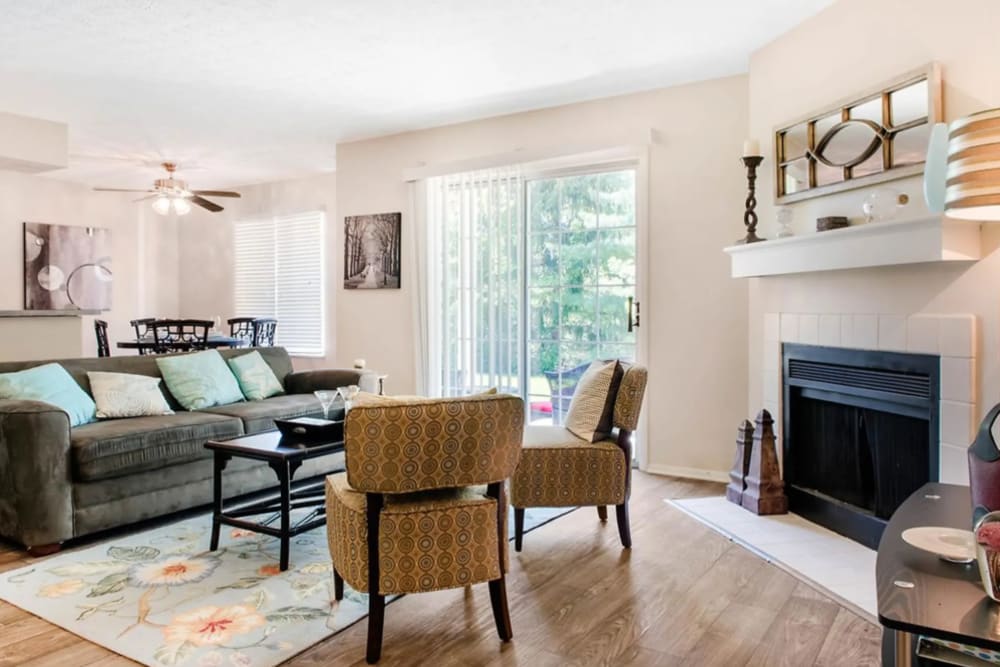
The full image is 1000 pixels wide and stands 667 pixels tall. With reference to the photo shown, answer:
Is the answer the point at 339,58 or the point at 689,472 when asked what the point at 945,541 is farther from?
the point at 339,58

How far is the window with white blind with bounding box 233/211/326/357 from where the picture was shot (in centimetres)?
732

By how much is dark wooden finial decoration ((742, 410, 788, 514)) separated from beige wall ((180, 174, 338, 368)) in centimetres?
483

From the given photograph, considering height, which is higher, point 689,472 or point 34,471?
point 34,471

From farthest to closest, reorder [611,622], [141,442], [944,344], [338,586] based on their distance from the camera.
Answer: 1. [141,442]
2. [944,344]
3. [338,586]
4. [611,622]

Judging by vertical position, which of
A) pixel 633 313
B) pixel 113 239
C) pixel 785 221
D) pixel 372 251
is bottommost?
pixel 633 313

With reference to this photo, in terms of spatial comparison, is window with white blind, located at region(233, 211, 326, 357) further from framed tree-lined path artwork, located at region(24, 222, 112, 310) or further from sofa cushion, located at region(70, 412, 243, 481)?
sofa cushion, located at region(70, 412, 243, 481)

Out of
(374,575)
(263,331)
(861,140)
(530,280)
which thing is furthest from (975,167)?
(263,331)

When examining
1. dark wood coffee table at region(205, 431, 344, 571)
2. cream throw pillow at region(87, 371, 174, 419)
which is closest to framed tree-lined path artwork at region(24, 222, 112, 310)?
cream throw pillow at region(87, 371, 174, 419)

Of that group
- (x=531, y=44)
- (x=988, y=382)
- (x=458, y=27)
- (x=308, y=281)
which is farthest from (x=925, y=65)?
(x=308, y=281)

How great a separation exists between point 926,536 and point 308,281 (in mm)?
6697

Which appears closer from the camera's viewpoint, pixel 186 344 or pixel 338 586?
pixel 338 586

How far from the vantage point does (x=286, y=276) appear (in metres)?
7.50

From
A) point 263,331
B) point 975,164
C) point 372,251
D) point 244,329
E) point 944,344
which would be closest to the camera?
point 975,164

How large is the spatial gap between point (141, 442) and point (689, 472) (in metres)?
3.24
